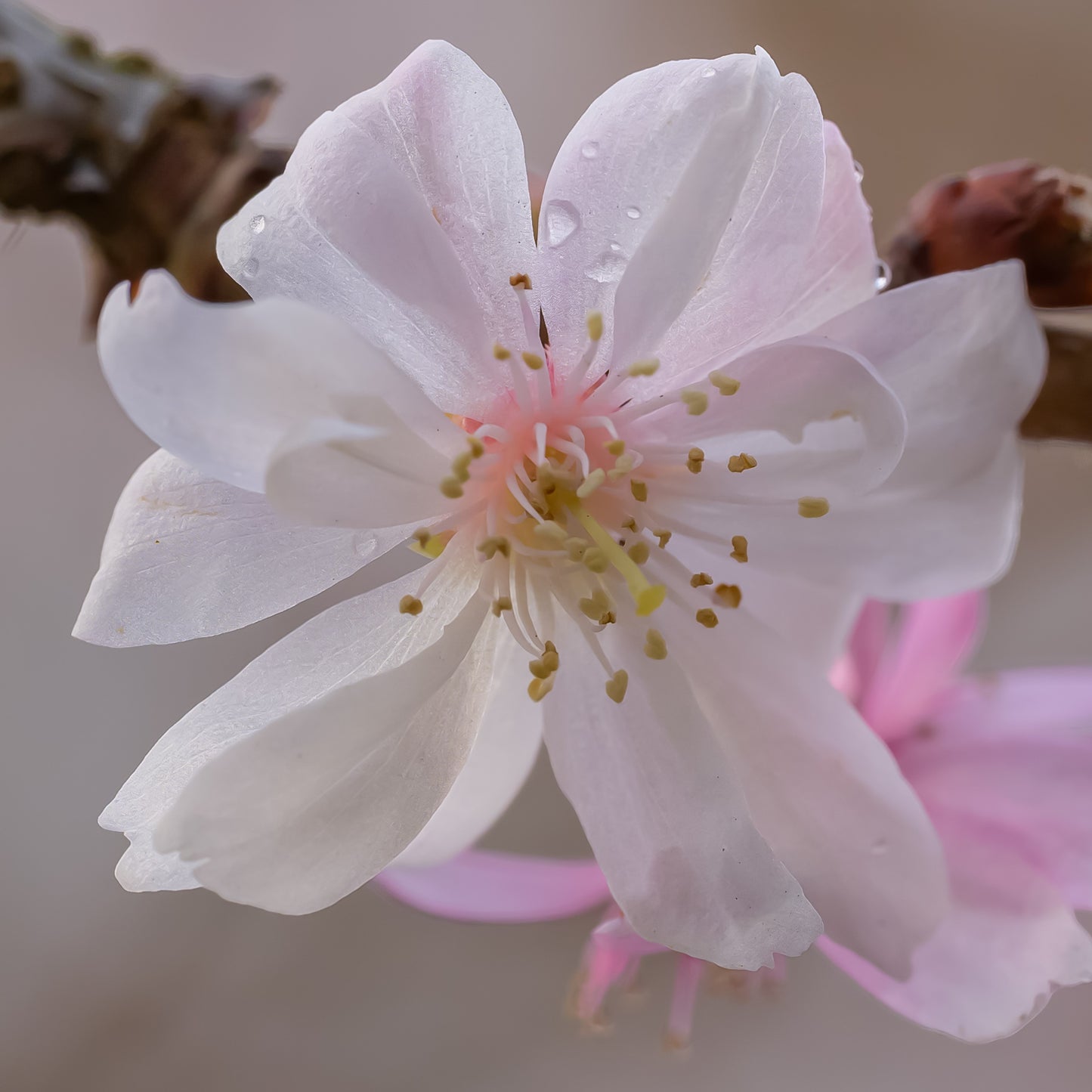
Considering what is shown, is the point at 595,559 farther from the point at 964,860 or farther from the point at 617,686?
the point at 964,860

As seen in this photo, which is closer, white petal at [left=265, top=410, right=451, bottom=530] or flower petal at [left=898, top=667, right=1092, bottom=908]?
white petal at [left=265, top=410, right=451, bottom=530]

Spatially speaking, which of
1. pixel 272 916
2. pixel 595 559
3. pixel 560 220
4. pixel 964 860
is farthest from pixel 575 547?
pixel 272 916

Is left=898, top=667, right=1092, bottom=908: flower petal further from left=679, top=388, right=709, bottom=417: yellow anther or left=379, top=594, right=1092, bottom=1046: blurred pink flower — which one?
left=679, top=388, right=709, bottom=417: yellow anther

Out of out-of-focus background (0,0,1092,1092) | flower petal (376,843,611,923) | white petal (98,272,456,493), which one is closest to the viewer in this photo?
white petal (98,272,456,493)

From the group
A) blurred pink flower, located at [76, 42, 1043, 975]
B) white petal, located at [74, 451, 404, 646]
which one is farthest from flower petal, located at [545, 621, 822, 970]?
white petal, located at [74, 451, 404, 646]

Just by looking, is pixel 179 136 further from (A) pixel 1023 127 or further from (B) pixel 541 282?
(A) pixel 1023 127
